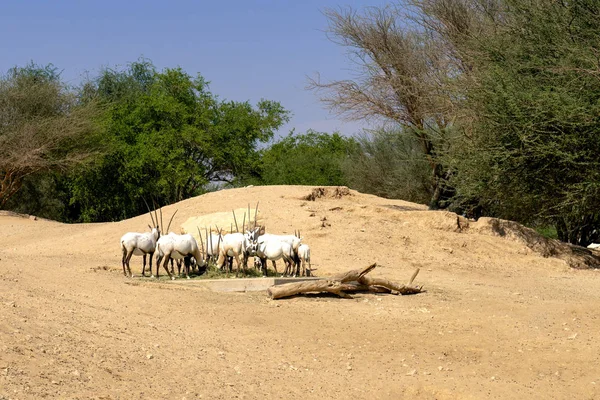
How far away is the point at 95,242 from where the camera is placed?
22.4 metres

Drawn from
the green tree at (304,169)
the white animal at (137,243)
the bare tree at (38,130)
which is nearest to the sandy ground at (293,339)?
the white animal at (137,243)

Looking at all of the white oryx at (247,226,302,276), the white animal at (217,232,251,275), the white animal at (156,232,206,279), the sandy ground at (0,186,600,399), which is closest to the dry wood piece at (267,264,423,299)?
the sandy ground at (0,186,600,399)

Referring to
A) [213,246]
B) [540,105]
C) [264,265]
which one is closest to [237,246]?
[264,265]

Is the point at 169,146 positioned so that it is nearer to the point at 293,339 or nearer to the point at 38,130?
the point at 38,130

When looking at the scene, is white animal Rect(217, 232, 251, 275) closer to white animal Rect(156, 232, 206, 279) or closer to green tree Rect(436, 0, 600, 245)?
white animal Rect(156, 232, 206, 279)

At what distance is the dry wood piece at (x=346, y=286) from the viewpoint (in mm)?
13992

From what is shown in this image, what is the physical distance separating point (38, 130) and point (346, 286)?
2287 cm

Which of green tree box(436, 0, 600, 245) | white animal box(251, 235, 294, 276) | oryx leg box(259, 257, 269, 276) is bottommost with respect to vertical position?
oryx leg box(259, 257, 269, 276)

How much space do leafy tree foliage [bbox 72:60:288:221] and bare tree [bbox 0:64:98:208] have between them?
5.89 feet

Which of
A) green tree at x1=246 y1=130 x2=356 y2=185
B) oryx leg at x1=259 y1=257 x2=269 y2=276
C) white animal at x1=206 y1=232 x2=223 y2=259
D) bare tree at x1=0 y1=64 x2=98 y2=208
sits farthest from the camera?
green tree at x1=246 y1=130 x2=356 y2=185

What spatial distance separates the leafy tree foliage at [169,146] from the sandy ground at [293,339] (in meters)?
19.9

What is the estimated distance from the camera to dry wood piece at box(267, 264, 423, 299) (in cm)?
1399

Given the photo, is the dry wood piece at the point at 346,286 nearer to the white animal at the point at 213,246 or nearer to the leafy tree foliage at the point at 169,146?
the white animal at the point at 213,246

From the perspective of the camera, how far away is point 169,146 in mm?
38531
